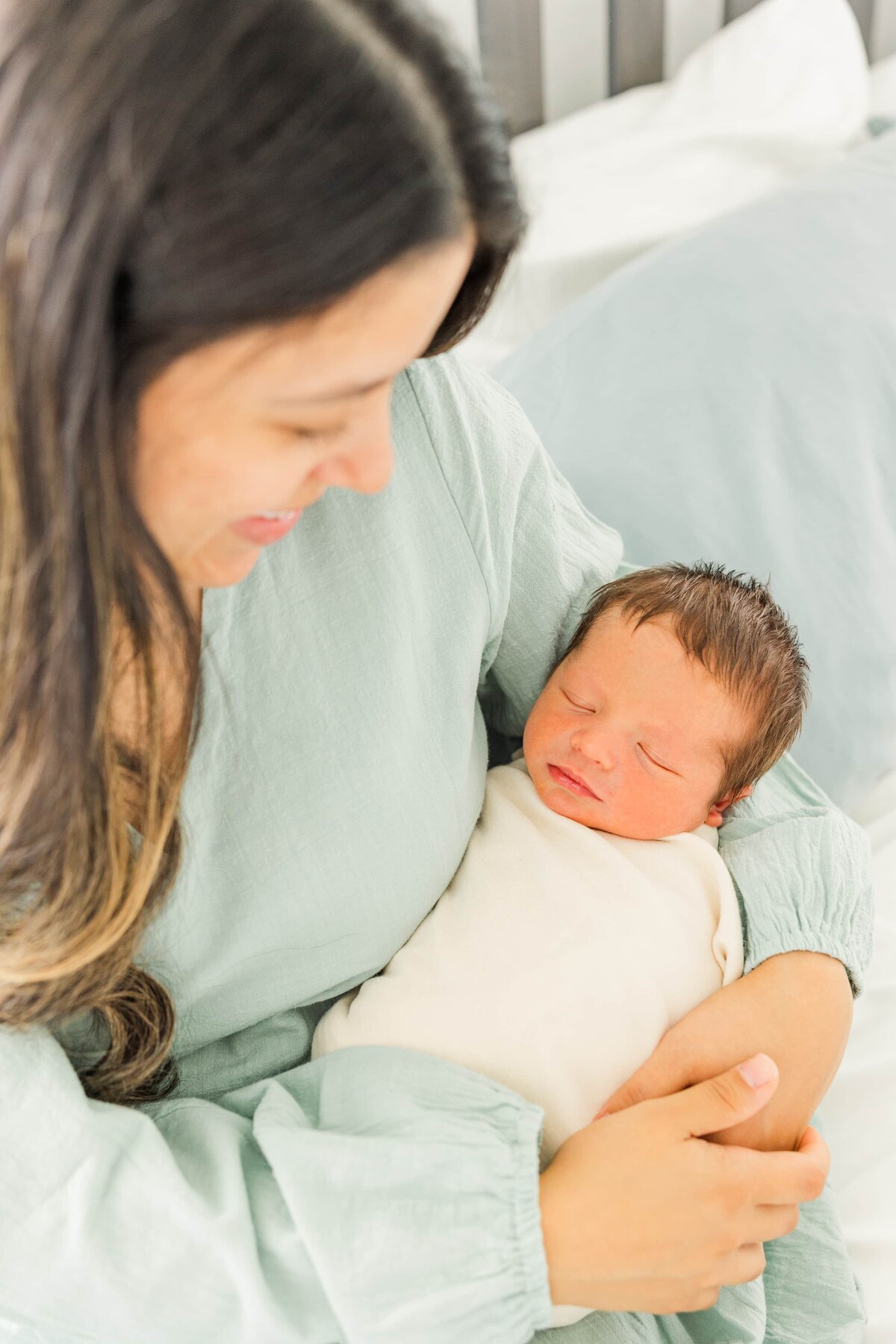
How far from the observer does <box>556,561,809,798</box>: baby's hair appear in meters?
0.96

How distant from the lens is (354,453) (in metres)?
0.58

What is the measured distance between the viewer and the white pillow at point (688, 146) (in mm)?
1589

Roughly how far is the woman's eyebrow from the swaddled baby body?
0.44 m

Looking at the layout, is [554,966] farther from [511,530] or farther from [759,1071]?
[511,530]

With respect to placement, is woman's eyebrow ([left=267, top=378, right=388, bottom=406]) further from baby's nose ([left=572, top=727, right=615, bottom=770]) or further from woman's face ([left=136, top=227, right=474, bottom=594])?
baby's nose ([left=572, top=727, right=615, bottom=770])

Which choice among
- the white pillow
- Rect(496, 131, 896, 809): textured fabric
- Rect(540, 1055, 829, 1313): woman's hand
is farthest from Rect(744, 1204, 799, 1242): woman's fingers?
the white pillow

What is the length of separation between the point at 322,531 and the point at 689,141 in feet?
4.01

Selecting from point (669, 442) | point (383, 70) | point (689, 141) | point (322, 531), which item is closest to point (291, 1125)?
point (322, 531)

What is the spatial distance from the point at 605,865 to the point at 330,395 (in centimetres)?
49

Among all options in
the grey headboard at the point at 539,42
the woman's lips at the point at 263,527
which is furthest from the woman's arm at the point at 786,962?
the grey headboard at the point at 539,42

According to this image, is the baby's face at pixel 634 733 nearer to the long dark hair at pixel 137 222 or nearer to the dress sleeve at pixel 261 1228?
the dress sleeve at pixel 261 1228

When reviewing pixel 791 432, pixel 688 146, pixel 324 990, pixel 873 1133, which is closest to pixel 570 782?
pixel 324 990

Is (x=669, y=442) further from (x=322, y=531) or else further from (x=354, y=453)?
(x=354, y=453)

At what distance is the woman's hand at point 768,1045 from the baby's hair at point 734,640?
192mm
